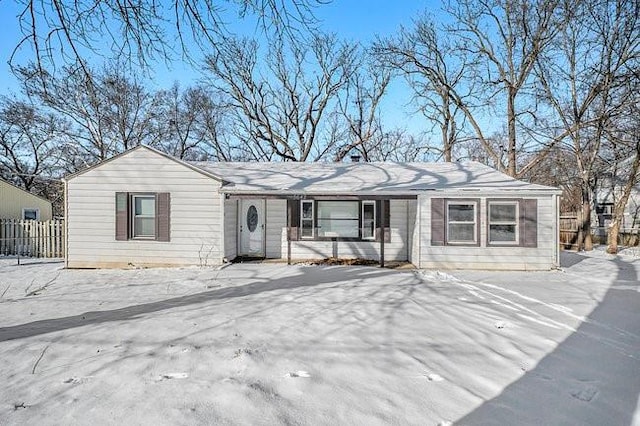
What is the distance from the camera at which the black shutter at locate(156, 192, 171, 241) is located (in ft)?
34.9

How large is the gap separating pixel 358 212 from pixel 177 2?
27.7 ft

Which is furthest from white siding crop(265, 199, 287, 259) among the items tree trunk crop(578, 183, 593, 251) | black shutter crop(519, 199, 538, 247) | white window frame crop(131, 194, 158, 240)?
tree trunk crop(578, 183, 593, 251)

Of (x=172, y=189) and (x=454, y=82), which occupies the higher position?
(x=454, y=82)

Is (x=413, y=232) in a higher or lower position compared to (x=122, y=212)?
lower

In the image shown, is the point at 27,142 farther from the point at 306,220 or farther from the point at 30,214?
the point at 306,220

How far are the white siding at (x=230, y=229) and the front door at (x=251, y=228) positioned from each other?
0.86ft

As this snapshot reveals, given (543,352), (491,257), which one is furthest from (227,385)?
(491,257)

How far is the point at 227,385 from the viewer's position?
3.25m

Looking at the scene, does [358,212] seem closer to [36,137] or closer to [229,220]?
[229,220]

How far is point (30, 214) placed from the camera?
18.8 meters

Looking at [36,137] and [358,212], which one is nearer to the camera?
[358,212]

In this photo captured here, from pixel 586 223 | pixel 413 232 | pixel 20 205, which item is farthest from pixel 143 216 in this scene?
pixel 586 223

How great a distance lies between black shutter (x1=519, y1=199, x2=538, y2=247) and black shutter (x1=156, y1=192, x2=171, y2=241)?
10.0 m

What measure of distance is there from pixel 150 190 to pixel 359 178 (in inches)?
254
